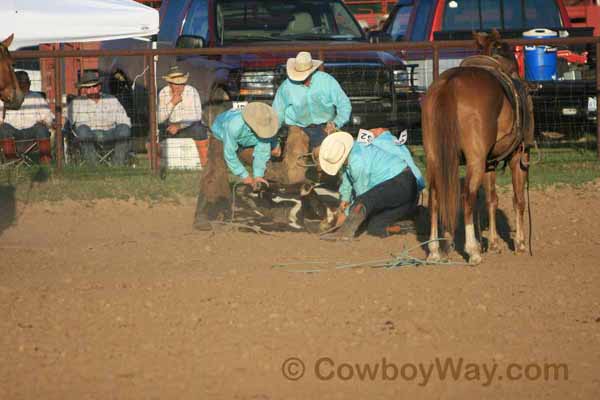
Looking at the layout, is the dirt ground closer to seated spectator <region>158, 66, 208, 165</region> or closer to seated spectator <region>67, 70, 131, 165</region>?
seated spectator <region>158, 66, 208, 165</region>

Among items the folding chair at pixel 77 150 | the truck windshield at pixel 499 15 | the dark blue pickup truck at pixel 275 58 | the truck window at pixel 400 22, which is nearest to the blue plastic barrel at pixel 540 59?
the truck windshield at pixel 499 15

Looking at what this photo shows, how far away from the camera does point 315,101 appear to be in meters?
11.3

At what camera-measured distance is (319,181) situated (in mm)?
11555

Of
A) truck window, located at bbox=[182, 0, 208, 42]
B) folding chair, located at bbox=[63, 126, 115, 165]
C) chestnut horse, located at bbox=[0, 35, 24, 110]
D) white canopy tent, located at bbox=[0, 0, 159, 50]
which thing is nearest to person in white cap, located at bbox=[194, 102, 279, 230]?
chestnut horse, located at bbox=[0, 35, 24, 110]

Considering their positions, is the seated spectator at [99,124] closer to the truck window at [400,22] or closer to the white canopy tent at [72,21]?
the white canopy tent at [72,21]

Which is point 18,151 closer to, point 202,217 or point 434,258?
point 202,217

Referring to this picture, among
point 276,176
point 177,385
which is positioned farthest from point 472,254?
point 177,385

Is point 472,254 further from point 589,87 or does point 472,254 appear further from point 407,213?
point 589,87

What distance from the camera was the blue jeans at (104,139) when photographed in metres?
14.5

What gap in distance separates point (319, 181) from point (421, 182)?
135cm

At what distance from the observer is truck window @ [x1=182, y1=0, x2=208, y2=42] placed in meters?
14.9

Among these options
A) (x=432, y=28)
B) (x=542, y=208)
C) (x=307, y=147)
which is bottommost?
(x=542, y=208)

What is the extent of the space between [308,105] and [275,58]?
116 inches

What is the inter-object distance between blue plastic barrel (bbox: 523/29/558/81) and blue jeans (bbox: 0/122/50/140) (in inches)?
279
